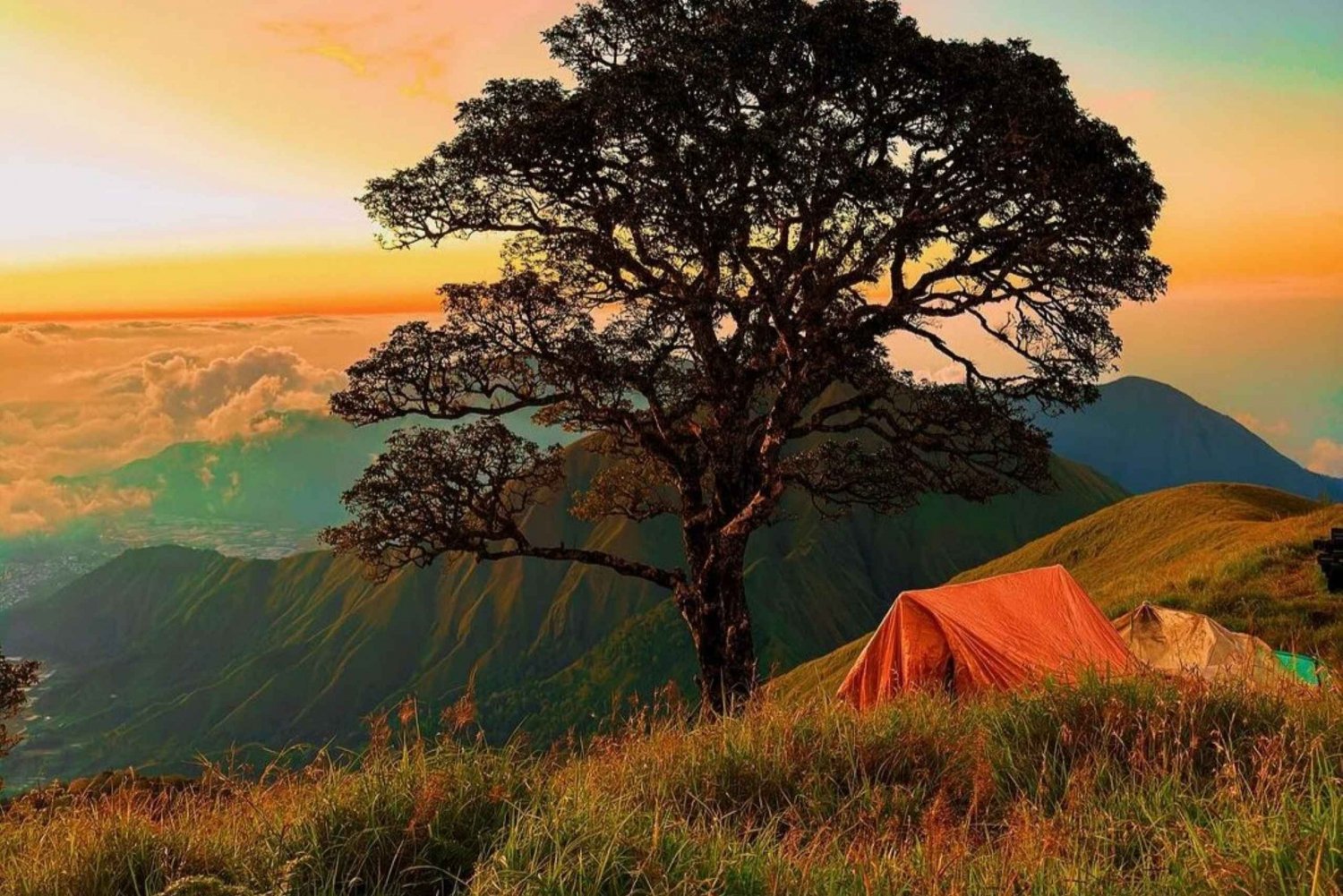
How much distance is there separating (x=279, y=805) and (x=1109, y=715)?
634 cm

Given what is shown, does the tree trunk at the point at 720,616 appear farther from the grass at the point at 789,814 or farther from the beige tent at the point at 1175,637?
the grass at the point at 789,814

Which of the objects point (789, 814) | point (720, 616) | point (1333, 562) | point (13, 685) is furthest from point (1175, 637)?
point (13, 685)

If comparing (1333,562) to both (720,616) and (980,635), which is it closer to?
(980,635)

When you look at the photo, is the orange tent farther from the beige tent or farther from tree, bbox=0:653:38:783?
tree, bbox=0:653:38:783

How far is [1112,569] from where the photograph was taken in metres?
45.5

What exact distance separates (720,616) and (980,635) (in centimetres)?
655

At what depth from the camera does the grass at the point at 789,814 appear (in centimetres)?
507

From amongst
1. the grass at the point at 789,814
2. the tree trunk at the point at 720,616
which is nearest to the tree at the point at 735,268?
the tree trunk at the point at 720,616

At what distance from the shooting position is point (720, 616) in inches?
901

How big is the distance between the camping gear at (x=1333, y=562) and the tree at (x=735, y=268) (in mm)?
6936

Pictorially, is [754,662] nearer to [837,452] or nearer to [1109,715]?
[837,452]

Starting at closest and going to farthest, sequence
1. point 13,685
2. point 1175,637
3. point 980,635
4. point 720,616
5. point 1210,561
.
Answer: point 980,635 → point 1175,637 → point 720,616 → point 1210,561 → point 13,685

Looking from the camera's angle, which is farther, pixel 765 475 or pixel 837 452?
pixel 837 452

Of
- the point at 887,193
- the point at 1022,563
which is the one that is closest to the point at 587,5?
the point at 887,193
